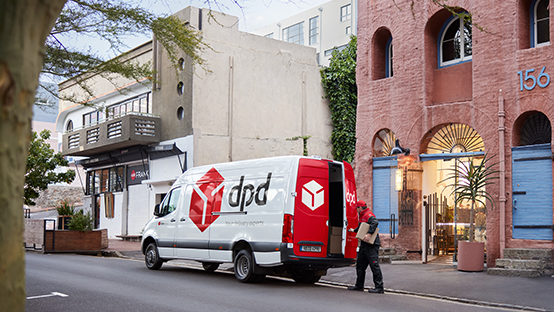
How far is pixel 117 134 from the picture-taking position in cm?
2748

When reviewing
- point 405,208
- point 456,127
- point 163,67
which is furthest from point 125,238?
point 456,127

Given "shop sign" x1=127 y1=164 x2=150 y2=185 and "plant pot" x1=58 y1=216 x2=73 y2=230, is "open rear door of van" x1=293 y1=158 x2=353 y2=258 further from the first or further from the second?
"shop sign" x1=127 y1=164 x2=150 y2=185

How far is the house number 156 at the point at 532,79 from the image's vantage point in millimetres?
14164

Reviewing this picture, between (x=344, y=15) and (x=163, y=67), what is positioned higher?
(x=344, y=15)

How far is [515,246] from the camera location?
14.3 meters

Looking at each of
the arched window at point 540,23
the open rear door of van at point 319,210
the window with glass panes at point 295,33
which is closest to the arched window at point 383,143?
the arched window at point 540,23

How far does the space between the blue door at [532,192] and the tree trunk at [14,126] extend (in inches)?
532

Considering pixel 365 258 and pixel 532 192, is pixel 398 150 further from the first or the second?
pixel 365 258

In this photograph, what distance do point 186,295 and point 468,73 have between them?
10.4 m

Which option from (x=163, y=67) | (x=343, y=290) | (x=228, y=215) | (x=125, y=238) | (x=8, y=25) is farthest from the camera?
(x=125, y=238)

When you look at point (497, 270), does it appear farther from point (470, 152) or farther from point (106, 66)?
point (106, 66)

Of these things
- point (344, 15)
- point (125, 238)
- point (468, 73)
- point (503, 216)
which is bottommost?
point (125, 238)

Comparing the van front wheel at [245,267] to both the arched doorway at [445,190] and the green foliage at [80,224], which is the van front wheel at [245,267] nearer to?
the arched doorway at [445,190]

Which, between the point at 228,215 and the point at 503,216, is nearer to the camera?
the point at 228,215
